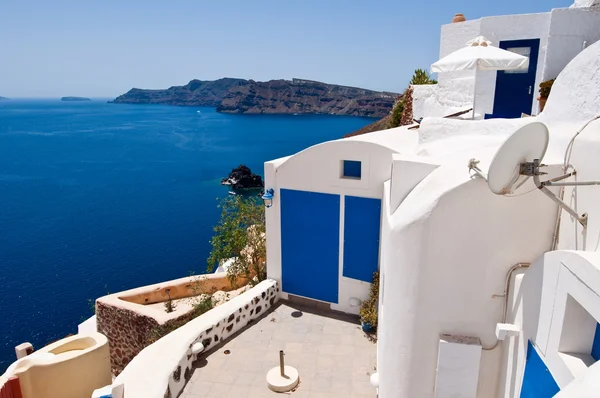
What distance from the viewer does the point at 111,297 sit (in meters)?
16.6

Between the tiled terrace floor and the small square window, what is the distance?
13.5 ft

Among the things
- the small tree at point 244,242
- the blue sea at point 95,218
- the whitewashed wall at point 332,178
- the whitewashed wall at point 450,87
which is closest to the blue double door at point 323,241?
the whitewashed wall at point 332,178

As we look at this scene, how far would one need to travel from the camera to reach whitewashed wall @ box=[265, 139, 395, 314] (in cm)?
1049

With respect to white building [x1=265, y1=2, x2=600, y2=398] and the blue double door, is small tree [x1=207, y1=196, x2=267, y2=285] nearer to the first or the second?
the blue double door

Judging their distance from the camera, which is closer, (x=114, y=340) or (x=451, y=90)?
(x=114, y=340)

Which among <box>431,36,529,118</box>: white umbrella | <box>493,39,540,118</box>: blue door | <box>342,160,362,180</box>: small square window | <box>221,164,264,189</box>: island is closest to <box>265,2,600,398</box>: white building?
<box>342,160,362,180</box>: small square window

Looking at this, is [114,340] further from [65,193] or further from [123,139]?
[123,139]

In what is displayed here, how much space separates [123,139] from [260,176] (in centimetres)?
6260

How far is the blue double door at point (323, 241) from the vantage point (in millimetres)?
10977

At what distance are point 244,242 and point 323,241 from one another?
19.1ft

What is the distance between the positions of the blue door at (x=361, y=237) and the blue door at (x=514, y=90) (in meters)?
8.70

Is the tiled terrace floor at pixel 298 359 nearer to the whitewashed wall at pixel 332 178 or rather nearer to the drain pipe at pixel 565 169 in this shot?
the whitewashed wall at pixel 332 178

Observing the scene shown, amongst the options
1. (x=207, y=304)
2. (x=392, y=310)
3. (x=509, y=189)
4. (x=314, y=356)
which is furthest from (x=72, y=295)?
(x=509, y=189)

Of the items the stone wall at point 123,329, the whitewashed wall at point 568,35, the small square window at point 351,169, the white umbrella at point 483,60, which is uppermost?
the whitewashed wall at point 568,35
